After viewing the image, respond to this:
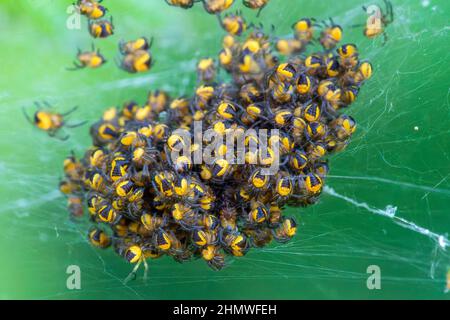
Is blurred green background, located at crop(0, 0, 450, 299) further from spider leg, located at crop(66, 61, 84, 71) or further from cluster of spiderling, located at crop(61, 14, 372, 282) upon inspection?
cluster of spiderling, located at crop(61, 14, 372, 282)

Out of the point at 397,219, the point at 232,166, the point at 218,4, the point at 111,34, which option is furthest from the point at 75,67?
the point at 397,219

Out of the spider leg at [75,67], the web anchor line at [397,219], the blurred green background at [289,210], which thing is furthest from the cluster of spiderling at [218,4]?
the web anchor line at [397,219]

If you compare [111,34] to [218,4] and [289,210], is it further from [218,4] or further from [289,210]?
[289,210]

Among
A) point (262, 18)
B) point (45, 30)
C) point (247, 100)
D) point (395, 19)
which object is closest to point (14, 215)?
point (45, 30)

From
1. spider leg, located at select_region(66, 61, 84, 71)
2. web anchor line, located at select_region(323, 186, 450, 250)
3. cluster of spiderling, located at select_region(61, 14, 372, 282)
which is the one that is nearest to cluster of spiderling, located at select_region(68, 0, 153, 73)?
spider leg, located at select_region(66, 61, 84, 71)

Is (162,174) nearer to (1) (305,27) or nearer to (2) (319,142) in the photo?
(2) (319,142)

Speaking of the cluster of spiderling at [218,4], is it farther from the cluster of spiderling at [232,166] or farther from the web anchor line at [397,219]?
the web anchor line at [397,219]
